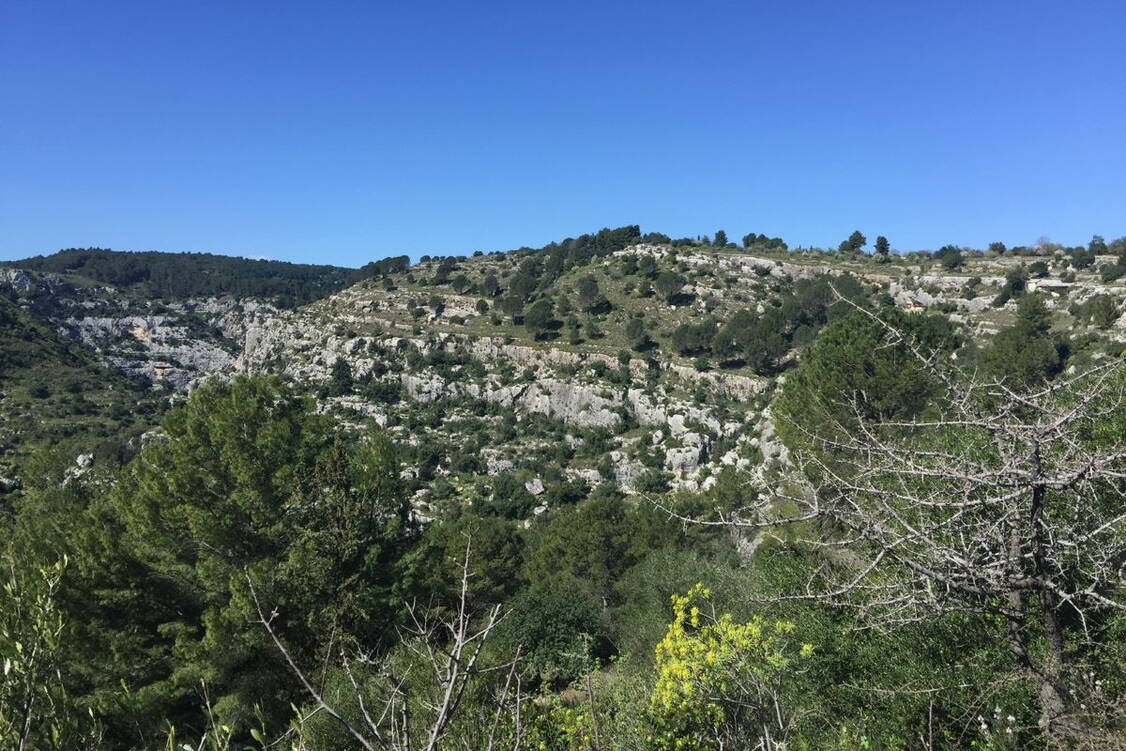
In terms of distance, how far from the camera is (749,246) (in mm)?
98750

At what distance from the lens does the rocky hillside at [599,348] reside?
51.5 m

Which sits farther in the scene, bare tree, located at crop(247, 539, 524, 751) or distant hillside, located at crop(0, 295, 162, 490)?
distant hillside, located at crop(0, 295, 162, 490)

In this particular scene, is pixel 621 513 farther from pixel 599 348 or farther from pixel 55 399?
pixel 55 399

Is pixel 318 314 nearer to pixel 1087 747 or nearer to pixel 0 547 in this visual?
pixel 0 547

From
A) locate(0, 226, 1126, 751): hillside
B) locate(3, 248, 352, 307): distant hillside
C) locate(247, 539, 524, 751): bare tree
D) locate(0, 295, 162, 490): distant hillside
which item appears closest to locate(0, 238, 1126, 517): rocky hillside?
locate(0, 226, 1126, 751): hillside

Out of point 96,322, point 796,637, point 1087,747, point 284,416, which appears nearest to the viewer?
point 1087,747

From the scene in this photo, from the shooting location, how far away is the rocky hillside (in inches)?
2026

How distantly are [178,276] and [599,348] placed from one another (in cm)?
12112

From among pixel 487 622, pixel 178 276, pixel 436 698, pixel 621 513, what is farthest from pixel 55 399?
pixel 178 276

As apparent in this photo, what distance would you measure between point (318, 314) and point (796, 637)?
309ft

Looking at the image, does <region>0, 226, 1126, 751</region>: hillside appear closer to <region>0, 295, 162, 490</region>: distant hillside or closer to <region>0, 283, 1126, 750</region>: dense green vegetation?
<region>0, 283, 1126, 750</region>: dense green vegetation

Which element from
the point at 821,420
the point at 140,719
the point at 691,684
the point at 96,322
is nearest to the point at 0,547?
the point at 140,719

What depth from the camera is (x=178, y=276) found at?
144m

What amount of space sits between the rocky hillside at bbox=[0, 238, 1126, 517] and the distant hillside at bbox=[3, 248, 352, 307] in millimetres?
36449
